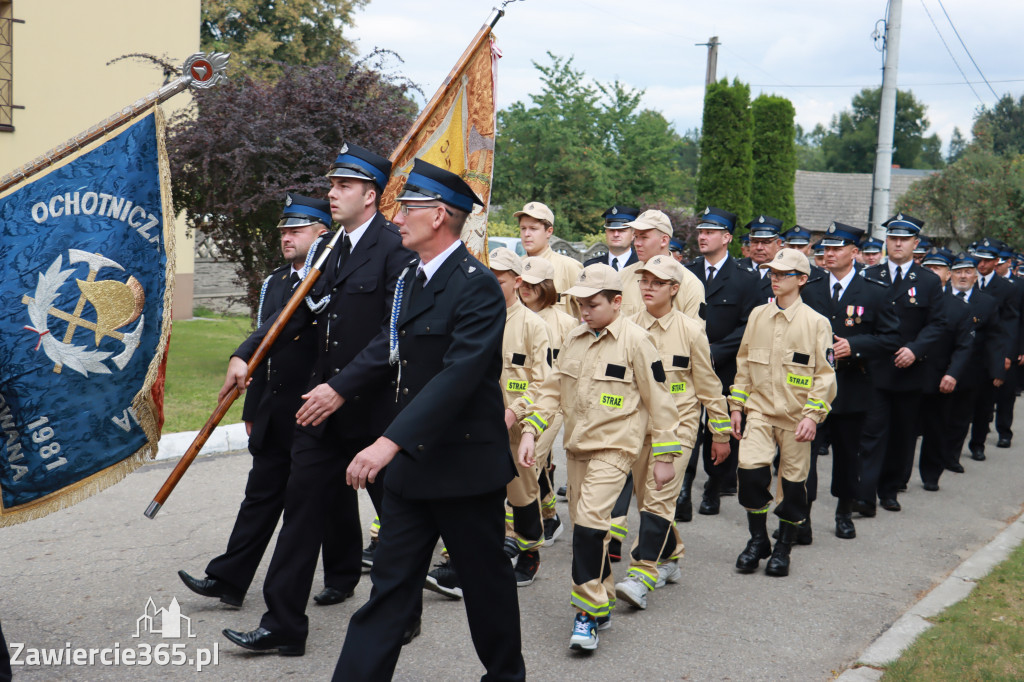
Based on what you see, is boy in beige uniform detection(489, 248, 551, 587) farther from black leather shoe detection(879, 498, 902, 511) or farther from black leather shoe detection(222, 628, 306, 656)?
black leather shoe detection(879, 498, 902, 511)

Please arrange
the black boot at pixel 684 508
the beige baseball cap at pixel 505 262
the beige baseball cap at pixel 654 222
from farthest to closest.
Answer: the black boot at pixel 684 508, the beige baseball cap at pixel 654 222, the beige baseball cap at pixel 505 262

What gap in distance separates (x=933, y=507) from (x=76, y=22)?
1398 cm

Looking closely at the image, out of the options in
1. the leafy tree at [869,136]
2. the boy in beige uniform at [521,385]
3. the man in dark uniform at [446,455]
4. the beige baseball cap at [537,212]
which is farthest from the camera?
the leafy tree at [869,136]

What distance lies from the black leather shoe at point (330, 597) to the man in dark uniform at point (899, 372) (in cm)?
465

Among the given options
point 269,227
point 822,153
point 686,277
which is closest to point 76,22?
point 269,227

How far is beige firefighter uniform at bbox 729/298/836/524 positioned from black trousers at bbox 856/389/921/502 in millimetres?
1622

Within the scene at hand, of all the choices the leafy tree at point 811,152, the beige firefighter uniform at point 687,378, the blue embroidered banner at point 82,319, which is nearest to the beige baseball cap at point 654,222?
the beige firefighter uniform at point 687,378

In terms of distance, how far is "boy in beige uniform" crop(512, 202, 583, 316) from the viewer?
7.77 metres

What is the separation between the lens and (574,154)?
33.1 m

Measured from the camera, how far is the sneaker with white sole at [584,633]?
468cm

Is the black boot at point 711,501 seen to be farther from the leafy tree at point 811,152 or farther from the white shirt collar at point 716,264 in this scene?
the leafy tree at point 811,152

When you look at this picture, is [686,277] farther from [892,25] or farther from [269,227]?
[892,25]

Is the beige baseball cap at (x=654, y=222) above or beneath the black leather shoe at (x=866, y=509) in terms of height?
above

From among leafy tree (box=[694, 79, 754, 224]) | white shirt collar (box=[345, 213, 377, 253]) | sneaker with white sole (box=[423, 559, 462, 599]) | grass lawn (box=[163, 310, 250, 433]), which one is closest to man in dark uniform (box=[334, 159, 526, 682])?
white shirt collar (box=[345, 213, 377, 253])
